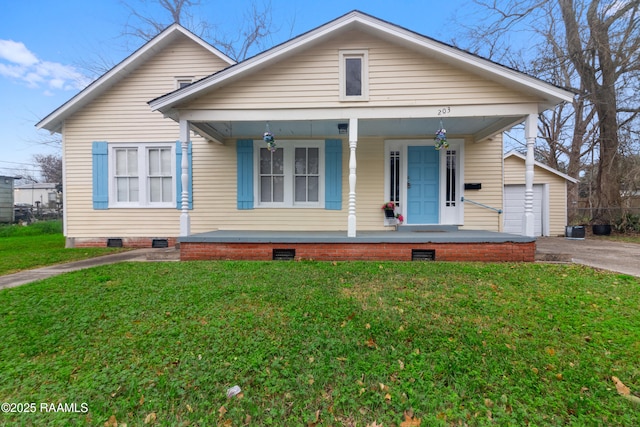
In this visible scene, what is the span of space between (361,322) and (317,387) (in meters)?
1.01

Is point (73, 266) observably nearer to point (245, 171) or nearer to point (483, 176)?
point (245, 171)

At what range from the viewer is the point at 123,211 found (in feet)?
25.9

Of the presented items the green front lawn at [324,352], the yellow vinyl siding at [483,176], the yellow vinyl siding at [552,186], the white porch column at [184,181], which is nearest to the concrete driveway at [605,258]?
the green front lawn at [324,352]

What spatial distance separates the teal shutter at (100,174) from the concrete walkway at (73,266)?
179 centimetres

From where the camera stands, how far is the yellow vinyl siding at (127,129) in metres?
7.81

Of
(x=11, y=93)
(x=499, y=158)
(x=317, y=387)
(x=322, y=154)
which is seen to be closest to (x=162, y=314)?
(x=317, y=387)

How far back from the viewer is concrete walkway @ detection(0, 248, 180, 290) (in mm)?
4734

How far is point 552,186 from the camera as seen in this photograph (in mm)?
11094

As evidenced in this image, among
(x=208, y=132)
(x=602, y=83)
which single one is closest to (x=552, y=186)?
(x=602, y=83)

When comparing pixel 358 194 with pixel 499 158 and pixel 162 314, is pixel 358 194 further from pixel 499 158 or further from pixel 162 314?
pixel 162 314

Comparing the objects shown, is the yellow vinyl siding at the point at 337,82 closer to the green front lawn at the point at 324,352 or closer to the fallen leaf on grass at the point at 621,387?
the green front lawn at the point at 324,352

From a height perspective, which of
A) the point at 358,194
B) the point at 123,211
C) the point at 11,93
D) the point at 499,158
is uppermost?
the point at 11,93

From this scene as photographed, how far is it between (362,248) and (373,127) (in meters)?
3.01

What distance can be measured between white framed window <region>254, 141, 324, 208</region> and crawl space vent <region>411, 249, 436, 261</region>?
2687mm
